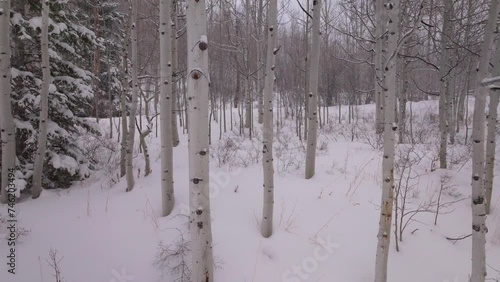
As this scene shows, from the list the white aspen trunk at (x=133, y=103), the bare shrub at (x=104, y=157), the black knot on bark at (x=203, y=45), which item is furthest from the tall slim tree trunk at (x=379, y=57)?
the bare shrub at (x=104, y=157)

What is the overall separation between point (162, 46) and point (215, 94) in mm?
10880

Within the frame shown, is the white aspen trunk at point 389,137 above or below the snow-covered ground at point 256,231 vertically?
above

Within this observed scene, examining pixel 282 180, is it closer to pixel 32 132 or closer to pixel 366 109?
pixel 32 132

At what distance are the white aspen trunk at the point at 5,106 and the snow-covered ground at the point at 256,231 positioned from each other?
26.7 inches

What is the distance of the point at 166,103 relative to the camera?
442cm

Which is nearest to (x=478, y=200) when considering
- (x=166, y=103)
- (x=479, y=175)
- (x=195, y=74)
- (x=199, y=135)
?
(x=479, y=175)

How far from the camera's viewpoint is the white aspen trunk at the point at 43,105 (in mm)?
4796

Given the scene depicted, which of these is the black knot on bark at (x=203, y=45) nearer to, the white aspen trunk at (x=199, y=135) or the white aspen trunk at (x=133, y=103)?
the white aspen trunk at (x=199, y=135)

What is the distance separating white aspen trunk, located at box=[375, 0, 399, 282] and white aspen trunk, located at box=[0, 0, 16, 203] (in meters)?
5.51

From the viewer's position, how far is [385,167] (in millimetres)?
3064

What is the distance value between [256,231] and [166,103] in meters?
2.38

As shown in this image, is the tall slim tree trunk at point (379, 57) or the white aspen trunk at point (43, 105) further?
the tall slim tree trunk at point (379, 57)

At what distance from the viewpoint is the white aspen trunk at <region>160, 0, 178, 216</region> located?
4152 millimetres

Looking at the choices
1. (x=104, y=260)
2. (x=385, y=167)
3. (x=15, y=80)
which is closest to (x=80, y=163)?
(x=15, y=80)
